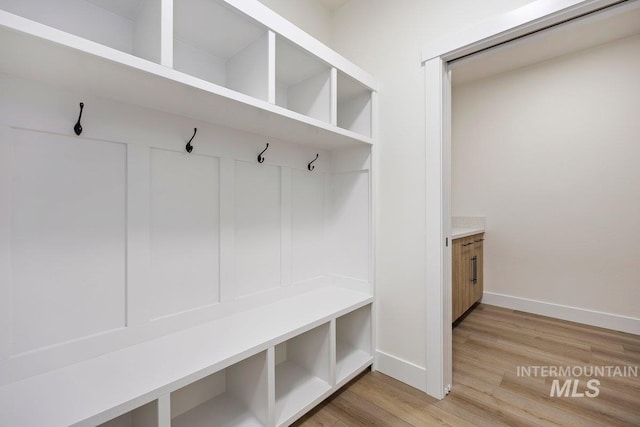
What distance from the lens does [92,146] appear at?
1.04 m

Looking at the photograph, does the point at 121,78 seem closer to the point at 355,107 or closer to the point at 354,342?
the point at 355,107

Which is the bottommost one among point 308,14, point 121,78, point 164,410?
point 164,410

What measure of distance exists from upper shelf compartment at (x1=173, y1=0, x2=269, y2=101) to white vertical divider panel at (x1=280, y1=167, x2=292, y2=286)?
0.58 meters

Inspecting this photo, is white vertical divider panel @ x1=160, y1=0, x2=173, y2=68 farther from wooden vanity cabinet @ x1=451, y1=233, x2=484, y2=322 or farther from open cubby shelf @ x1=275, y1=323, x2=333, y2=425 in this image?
wooden vanity cabinet @ x1=451, y1=233, x2=484, y2=322

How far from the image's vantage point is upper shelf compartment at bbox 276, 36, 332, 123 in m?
1.43

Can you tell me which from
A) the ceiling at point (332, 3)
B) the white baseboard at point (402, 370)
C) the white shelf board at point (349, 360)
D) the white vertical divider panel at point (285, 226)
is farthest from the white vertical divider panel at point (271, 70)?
the white baseboard at point (402, 370)

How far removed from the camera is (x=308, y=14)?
6.61 feet

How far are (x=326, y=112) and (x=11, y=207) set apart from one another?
4.48 ft

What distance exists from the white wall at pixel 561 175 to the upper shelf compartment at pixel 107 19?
3495 mm

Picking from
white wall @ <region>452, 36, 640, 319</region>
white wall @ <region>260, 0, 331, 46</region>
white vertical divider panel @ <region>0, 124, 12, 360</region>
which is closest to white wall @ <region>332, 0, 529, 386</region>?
white wall @ <region>260, 0, 331, 46</region>

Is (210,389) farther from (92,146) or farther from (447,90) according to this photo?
(447,90)

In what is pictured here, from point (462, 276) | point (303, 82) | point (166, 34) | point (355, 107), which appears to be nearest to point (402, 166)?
point (355, 107)

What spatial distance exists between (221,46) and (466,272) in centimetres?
277

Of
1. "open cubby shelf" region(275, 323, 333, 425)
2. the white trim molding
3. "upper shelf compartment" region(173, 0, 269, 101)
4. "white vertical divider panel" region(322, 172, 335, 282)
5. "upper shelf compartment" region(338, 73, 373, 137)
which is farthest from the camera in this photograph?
"white vertical divider panel" region(322, 172, 335, 282)
